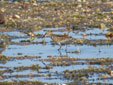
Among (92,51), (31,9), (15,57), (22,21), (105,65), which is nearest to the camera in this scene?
(105,65)

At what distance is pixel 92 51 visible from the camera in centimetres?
1934

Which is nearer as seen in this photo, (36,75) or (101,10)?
(36,75)

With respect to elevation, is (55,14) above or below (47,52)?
below

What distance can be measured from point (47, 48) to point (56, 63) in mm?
3359

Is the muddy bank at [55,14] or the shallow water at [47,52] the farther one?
→ the muddy bank at [55,14]

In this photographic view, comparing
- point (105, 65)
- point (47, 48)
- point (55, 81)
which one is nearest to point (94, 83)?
point (55, 81)

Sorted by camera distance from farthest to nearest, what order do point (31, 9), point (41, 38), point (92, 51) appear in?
point (31, 9)
point (41, 38)
point (92, 51)

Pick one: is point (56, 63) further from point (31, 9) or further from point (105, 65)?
point (31, 9)

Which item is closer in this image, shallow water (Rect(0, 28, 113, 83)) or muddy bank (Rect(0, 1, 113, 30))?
shallow water (Rect(0, 28, 113, 83))

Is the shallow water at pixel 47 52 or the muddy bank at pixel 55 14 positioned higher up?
the shallow water at pixel 47 52

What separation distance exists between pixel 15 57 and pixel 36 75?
319cm

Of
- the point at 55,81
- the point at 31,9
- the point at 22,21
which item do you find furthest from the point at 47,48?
the point at 31,9

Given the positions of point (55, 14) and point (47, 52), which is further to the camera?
point (55, 14)

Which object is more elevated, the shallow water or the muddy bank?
the shallow water
